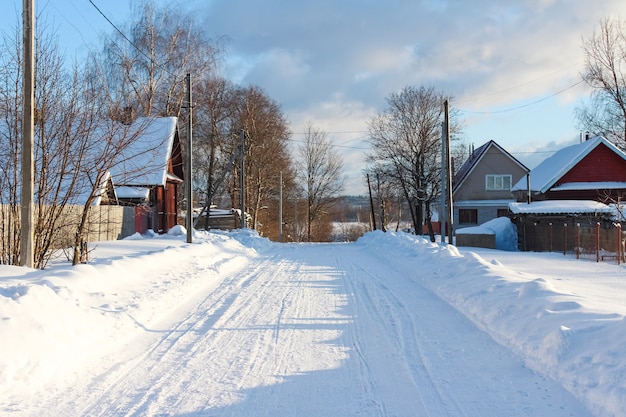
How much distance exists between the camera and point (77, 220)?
1374cm

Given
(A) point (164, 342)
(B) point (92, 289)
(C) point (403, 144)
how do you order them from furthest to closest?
(C) point (403, 144), (B) point (92, 289), (A) point (164, 342)

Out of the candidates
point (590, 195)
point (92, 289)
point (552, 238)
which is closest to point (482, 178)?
point (590, 195)

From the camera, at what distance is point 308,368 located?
5.96m

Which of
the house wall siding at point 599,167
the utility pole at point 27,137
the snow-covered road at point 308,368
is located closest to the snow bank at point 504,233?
the house wall siding at point 599,167

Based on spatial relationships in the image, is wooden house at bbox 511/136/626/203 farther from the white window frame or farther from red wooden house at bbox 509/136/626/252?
the white window frame

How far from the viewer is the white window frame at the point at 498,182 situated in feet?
161

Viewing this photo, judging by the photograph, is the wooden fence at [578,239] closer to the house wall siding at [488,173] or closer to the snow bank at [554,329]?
the snow bank at [554,329]

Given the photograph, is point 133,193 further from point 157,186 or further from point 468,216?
point 468,216

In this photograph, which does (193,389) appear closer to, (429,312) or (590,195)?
(429,312)

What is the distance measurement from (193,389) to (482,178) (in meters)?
47.3

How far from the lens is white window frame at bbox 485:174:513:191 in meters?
49.0

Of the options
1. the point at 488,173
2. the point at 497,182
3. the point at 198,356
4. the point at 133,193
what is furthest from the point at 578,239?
the point at 488,173

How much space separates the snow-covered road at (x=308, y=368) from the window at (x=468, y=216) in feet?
136

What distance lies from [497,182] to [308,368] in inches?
1836
